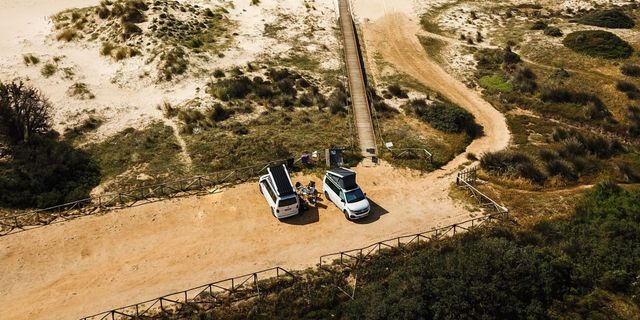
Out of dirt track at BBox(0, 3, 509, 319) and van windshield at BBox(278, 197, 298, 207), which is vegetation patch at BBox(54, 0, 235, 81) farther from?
van windshield at BBox(278, 197, 298, 207)

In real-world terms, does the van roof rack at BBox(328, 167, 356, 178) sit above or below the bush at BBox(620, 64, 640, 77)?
above

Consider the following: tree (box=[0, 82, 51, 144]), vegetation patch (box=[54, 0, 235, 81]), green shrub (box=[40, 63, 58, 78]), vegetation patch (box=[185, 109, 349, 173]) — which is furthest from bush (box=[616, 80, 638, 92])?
green shrub (box=[40, 63, 58, 78])

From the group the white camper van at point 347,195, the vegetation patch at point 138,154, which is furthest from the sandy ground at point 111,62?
the white camper van at point 347,195

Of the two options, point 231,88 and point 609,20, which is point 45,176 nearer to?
point 231,88

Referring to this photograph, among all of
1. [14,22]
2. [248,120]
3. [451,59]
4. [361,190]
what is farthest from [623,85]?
[14,22]

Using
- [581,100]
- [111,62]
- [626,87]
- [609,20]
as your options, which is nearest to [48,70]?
[111,62]

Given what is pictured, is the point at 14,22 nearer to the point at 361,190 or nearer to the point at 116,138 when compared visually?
the point at 116,138

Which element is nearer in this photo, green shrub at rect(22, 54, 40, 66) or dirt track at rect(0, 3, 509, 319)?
dirt track at rect(0, 3, 509, 319)
